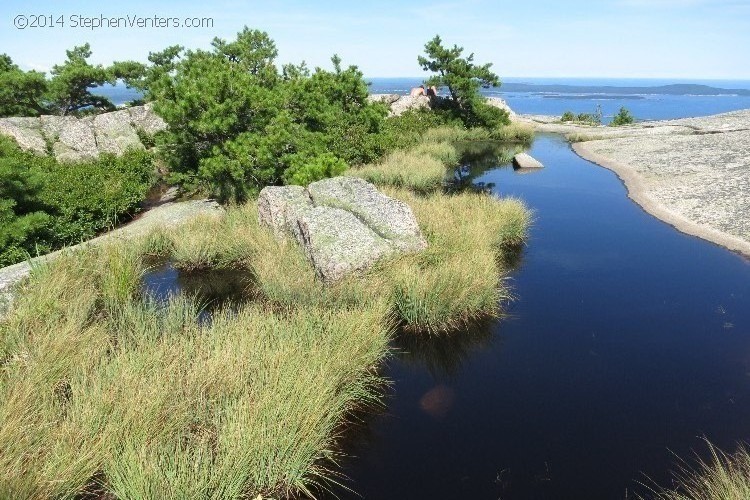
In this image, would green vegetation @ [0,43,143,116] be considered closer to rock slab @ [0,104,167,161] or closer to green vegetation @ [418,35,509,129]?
rock slab @ [0,104,167,161]

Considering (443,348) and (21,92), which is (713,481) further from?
(21,92)

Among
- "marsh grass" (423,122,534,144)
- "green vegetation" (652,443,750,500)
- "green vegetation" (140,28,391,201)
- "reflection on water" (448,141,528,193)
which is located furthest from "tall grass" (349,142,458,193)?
"green vegetation" (652,443,750,500)

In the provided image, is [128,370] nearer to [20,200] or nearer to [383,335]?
[383,335]

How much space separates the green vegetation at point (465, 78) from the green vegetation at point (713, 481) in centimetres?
3842

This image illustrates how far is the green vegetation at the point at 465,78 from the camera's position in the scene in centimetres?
4162

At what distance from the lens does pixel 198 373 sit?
650 centimetres

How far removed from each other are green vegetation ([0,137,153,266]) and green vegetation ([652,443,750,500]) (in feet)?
41.9

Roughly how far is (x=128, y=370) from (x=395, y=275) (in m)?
5.50

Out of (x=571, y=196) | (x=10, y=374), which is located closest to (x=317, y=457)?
(x=10, y=374)

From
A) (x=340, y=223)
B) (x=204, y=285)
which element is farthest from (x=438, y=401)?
(x=204, y=285)

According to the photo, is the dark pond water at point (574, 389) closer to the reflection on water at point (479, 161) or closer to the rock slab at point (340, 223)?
the rock slab at point (340, 223)

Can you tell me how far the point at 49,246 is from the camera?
14.4 metres

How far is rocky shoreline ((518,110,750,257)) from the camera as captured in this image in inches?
657

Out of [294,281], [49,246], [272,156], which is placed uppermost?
[272,156]
